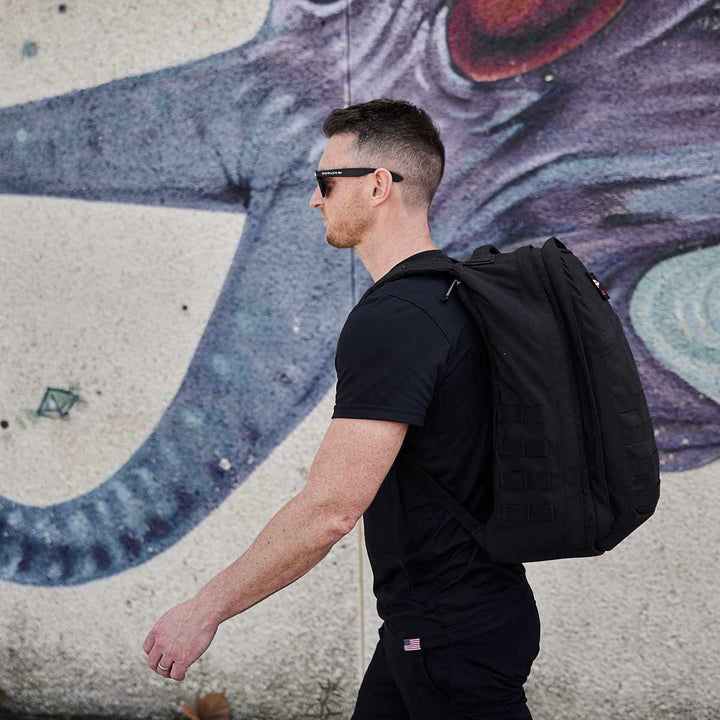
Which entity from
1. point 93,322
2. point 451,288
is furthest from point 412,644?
point 93,322

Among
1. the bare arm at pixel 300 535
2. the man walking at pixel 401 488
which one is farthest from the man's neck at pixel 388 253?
the bare arm at pixel 300 535

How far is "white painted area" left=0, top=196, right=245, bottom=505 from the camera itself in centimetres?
287

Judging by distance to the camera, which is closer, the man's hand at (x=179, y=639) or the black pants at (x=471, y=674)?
the man's hand at (x=179, y=639)

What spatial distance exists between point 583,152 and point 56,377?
1.90 m

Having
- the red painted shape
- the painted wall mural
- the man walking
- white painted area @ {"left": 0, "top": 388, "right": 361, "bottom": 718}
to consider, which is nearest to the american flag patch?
the man walking

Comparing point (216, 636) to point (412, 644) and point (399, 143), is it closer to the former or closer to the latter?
point (412, 644)

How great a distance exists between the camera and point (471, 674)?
1.53 meters

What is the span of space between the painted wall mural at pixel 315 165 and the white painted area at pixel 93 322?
0.06 meters

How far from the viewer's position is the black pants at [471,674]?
1.53 metres

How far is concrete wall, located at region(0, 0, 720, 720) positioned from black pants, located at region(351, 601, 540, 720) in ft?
3.72

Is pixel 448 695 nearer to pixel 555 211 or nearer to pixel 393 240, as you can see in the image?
pixel 393 240

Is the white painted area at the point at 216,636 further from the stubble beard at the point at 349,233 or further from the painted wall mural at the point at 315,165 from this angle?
the stubble beard at the point at 349,233

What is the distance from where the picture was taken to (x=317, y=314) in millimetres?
2795

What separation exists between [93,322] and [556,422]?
6.43 feet
